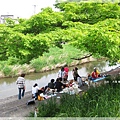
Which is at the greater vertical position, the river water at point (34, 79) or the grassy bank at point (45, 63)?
the grassy bank at point (45, 63)

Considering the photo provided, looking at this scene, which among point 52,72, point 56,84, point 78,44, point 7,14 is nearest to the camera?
point 78,44

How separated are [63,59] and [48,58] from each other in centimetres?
111

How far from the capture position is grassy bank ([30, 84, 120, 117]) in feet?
17.8

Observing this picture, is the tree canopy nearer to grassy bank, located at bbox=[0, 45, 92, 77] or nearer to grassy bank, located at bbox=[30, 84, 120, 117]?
grassy bank, located at bbox=[30, 84, 120, 117]

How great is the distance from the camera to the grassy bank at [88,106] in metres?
5.41

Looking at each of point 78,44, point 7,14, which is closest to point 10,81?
point 7,14

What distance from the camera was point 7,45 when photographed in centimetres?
664

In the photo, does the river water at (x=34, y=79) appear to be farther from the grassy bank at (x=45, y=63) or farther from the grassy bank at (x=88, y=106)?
the grassy bank at (x=88, y=106)

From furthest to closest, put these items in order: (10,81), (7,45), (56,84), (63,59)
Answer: (63,59) → (10,81) → (56,84) → (7,45)

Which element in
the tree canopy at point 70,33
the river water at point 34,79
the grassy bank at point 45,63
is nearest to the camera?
the tree canopy at point 70,33

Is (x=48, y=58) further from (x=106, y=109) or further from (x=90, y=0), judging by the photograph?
(x=106, y=109)

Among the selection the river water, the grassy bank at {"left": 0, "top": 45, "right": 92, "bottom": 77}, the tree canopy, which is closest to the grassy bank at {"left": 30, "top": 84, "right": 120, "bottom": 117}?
the tree canopy

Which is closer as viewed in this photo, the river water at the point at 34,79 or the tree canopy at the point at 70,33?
the tree canopy at the point at 70,33

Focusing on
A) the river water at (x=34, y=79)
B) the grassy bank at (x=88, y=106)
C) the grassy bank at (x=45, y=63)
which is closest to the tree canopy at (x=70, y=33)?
the grassy bank at (x=88, y=106)
